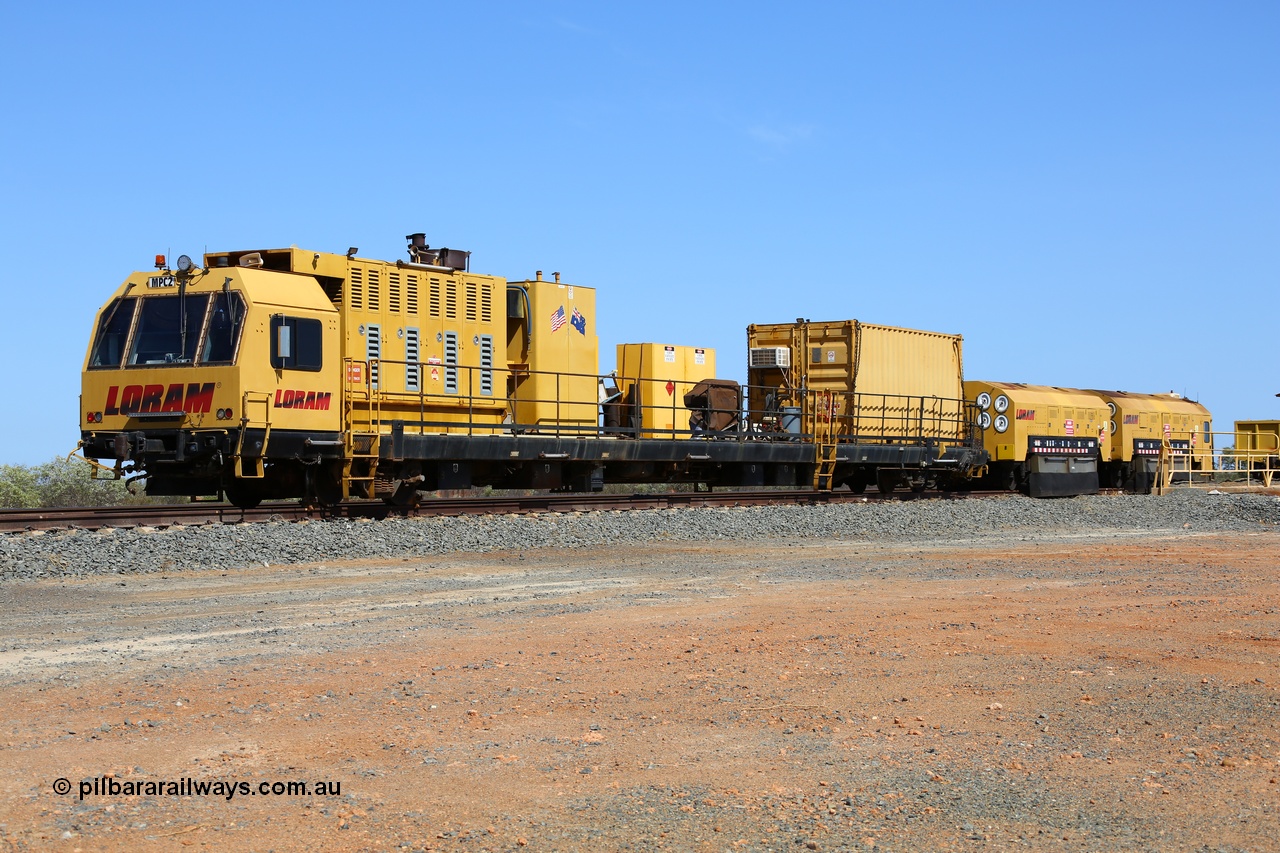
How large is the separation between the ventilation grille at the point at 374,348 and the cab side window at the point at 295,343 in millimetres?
1016

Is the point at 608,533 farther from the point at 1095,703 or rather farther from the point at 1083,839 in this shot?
the point at 1083,839

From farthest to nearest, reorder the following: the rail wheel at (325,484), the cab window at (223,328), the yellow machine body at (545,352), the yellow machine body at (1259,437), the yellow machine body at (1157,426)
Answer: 1. the yellow machine body at (1259,437)
2. the yellow machine body at (1157,426)
3. the yellow machine body at (545,352)
4. the rail wheel at (325,484)
5. the cab window at (223,328)

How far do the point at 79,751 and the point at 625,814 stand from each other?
8.37 ft

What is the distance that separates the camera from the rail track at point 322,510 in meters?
16.7

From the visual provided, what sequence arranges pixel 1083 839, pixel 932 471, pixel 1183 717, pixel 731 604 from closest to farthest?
pixel 1083 839 < pixel 1183 717 < pixel 731 604 < pixel 932 471

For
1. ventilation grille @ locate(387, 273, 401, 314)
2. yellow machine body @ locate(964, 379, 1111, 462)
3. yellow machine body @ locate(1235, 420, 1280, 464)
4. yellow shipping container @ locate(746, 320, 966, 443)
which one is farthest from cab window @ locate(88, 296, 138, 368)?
yellow machine body @ locate(1235, 420, 1280, 464)

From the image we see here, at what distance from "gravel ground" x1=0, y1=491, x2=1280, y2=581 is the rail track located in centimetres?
81

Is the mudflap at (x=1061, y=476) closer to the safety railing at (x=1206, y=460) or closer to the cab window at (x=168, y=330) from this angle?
the safety railing at (x=1206, y=460)

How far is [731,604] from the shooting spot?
36.4 ft

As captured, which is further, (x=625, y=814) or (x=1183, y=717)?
(x=1183, y=717)

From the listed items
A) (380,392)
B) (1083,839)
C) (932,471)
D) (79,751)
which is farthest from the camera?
(932,471)

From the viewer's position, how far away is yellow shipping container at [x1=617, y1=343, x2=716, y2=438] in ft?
74.6

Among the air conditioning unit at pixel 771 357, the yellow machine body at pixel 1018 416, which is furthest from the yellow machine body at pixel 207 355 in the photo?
the yellow machine body at pixel 1018 416

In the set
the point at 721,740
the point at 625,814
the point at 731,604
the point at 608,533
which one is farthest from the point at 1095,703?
the point at 608,533
